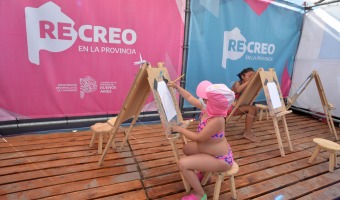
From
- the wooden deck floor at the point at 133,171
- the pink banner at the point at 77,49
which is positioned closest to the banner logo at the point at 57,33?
the pink banner at the point at 77,49

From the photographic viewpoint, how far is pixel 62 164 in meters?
2.80

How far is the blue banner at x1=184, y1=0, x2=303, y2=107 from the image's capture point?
178 inches

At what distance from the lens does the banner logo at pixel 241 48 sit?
4.85m

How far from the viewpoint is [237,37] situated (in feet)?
16.2

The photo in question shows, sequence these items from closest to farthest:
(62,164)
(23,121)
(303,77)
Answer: (62,164) < (23,121) < (303,77)

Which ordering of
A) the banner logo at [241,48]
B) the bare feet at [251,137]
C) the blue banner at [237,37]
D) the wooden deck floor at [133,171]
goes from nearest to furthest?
the wooden deck floor at [133,171], the bare feet at [251,137], the blue banner at [237,37], the banner logo at [241,48]

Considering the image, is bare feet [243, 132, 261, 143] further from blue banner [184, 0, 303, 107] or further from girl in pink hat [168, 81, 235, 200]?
girl in pink hat [168, 81, 235, 200]

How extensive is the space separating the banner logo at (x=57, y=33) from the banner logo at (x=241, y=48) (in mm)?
2161

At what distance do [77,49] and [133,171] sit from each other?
7.01ft

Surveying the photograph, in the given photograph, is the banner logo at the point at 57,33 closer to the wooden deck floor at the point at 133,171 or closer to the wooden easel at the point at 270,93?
the wooden deck floor at the point at 133,171

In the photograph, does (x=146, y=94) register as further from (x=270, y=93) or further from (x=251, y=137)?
(x=251, y=137)

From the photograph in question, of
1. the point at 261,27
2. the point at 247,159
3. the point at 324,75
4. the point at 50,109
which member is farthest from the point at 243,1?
the point at 50,109

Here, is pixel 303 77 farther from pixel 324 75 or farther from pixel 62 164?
pixel 62 164

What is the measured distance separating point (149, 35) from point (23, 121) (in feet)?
8.09
